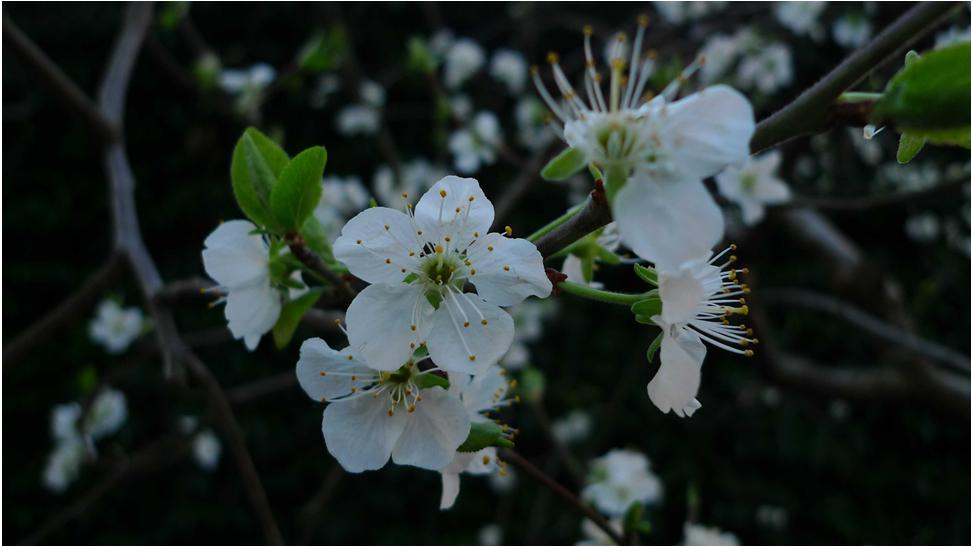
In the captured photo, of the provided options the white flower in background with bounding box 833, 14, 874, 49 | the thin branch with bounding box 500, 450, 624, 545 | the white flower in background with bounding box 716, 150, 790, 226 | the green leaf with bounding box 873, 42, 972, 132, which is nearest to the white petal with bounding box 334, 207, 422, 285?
the thin branch with bounding box 500, 450, 624, 545

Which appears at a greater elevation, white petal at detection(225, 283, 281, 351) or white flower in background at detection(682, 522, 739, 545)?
white petal at detection(225, 283, 281, 351)

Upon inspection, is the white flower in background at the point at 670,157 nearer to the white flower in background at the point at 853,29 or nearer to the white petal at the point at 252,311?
the white petal at the point at 252,311

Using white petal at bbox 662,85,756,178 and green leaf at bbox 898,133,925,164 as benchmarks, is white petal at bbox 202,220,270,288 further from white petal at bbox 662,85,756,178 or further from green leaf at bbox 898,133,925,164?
green leaf at bbox 898,133,925,164

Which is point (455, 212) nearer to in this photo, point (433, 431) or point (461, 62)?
point (433, 431)

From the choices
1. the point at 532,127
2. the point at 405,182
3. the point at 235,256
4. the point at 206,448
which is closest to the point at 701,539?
the point at 235,256

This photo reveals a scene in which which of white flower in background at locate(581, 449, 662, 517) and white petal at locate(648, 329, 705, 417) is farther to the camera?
white flower in background at locate(581, 449, 662, 517)

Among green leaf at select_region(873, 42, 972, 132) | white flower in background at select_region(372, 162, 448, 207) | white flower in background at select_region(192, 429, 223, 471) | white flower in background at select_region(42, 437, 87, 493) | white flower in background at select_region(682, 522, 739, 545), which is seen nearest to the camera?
green leaf at select_region(873, 42, 972, 132)
